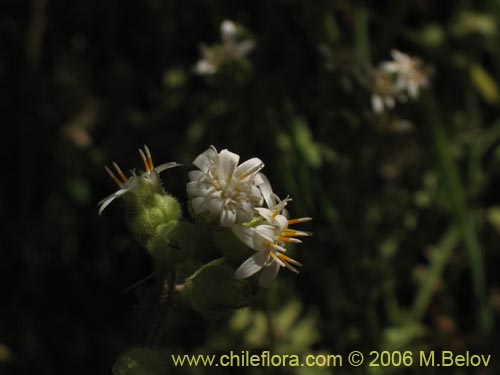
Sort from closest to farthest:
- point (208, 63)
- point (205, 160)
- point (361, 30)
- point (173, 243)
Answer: point (173, 243) → point (205, 160) → point (208, 63) → point (361, 30)

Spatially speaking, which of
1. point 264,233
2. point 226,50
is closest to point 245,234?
point 264,233

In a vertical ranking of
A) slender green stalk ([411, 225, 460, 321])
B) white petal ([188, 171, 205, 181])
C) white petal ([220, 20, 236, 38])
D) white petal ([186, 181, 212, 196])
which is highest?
white petal ([220, 20, 236, 38])

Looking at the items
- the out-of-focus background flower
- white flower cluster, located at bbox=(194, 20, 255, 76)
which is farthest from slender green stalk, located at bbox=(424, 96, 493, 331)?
white flower cluster, located at bbox=(194, 20, 255, 76)

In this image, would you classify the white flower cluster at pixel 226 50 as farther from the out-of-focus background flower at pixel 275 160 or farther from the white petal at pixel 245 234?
the white petal at pixel 245 234

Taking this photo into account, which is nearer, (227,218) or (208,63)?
(227,218)

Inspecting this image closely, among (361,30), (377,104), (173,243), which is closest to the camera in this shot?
(173,243)

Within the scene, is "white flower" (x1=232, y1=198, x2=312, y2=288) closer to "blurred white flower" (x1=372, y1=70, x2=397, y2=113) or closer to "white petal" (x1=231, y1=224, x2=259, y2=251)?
"white petal" (x1=231, y1=224, x2=259, y2=251)

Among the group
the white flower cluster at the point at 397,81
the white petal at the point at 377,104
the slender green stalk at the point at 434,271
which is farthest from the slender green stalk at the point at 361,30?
the slender green stalk at the point at 434,271

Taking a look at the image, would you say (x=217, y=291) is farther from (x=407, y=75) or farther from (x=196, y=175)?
(x=407, y=75)
